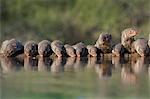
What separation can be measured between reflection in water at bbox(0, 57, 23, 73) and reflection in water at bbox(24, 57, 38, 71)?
0.04 m

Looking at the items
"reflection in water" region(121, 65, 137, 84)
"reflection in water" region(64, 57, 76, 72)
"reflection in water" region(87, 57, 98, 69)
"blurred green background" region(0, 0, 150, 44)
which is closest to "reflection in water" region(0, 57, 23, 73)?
"reflection in water" region(64, 57, 76, 72)

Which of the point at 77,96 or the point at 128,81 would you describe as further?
the point at 128,81

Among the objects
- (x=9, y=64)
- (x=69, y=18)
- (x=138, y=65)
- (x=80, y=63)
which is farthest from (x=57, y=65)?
(x=69, y=18)

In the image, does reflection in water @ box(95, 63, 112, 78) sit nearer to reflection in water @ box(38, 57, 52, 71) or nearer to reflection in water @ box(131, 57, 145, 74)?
reflection in water @ box(131, 57, 145, 74)

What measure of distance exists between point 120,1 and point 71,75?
8751mm

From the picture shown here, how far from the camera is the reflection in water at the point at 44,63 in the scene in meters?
3.64

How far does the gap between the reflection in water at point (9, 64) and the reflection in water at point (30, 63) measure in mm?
45

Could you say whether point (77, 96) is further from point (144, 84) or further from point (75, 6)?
point (75, 6)

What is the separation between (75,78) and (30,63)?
77 centimetres

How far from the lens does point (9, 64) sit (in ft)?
12.6

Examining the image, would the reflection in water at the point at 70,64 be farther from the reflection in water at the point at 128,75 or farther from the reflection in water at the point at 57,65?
the reflection in water at the point at 128,75

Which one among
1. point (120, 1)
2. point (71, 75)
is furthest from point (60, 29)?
point (71, 75)

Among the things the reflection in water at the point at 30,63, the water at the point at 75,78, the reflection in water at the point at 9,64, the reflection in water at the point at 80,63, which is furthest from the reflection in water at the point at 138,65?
the reflection in water at the point at 9,64

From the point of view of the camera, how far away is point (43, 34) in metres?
12.8
